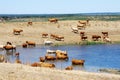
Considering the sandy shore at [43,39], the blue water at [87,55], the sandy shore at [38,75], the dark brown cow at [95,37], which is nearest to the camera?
the sandy shore at [38,75]

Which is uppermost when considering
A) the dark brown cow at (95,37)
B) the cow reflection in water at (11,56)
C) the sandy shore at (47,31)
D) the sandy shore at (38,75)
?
the sandy shore at (38,75)

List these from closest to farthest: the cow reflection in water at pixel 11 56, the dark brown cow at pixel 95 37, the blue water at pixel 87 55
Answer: the blue water at pixel 87 55
the cow reflection in water at pixel 11 56
the dark brown cow at pixel 95 37

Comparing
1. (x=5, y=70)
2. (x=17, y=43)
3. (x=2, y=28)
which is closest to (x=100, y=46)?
(x=17, y=43)

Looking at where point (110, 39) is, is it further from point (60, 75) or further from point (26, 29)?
point (60, 75)

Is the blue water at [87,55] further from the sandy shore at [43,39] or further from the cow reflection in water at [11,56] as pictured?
the sandy shore at [43,39]

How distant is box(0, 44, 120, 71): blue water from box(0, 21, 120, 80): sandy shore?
424cm

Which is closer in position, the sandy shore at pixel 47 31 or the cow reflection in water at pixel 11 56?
the cow reflection in water at pixel 11 56

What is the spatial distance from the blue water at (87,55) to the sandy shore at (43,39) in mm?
4239

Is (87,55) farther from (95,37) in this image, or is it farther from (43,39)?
(43,39)

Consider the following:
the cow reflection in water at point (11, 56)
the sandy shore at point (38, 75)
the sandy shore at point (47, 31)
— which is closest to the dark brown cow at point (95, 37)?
the sandy shore at point (47, 31)

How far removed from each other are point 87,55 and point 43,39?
1230 cm

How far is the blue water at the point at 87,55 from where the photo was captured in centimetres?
2802

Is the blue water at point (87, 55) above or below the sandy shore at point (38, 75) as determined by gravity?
below

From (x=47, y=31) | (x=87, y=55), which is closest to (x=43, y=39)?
(x=47, y=31)
